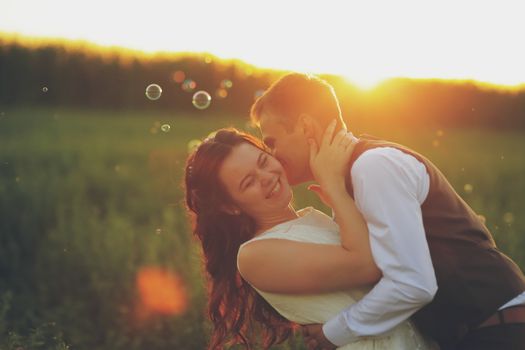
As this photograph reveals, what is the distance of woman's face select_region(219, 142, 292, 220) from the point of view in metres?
3.14

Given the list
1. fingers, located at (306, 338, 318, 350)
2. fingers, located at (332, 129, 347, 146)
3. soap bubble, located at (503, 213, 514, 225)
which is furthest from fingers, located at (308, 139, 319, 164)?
soap bubble, located at (503, 213, 514, 225)

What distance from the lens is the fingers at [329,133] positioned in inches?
120

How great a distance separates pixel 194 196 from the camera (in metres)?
3.44

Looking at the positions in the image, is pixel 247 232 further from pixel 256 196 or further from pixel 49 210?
pixel 49 210

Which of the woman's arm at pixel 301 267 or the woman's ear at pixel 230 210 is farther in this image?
the woman's ear at pixel 230 210

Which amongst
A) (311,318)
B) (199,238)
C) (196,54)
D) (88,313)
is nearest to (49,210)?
(88,313)

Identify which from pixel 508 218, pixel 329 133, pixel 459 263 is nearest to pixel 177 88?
pixel 508 218

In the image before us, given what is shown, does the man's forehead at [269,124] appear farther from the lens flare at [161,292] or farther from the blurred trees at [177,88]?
the blurred trees at [177,88]

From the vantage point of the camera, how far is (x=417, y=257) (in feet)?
8.55

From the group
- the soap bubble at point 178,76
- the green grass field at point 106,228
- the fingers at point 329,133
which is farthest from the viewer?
the soap bubble at point 178,76

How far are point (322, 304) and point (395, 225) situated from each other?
1.97 feet

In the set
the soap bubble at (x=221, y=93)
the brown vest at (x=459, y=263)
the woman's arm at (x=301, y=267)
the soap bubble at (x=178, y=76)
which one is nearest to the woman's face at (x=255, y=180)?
the woman's arm at (x=301, y=267)

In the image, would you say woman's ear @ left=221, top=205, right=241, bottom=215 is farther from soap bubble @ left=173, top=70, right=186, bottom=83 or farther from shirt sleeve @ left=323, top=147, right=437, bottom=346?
soap bubble @ left=173, top=70, right=186, bottom=83

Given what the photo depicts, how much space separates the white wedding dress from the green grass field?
869 millimetres
